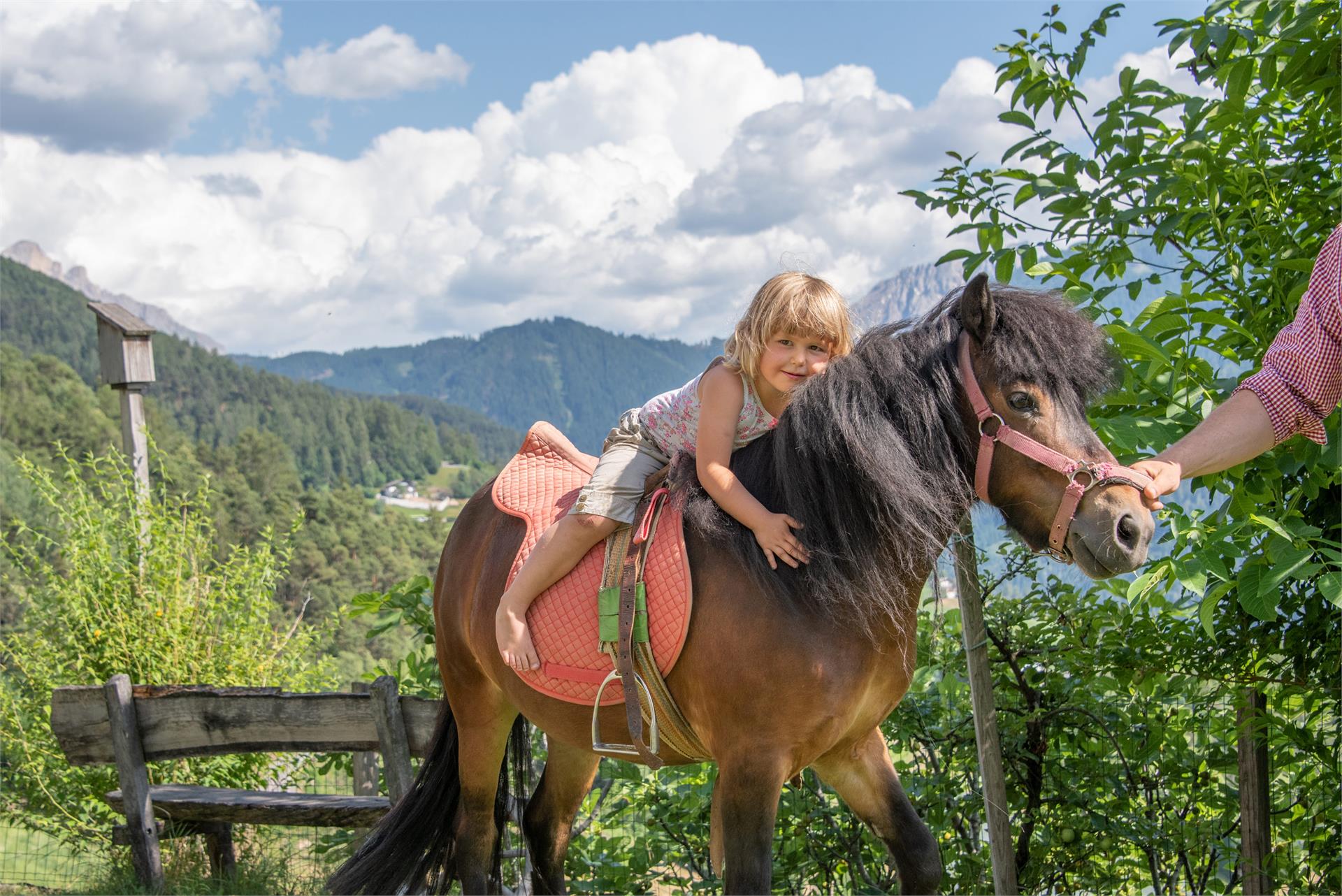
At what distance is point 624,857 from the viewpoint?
393 cm

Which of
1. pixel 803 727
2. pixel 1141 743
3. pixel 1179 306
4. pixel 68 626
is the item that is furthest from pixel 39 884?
pixel 1179 306

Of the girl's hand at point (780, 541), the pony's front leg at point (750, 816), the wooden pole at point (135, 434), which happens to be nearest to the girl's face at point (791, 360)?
the girl's hand at point (780, 541)

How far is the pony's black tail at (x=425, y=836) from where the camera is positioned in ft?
11.6

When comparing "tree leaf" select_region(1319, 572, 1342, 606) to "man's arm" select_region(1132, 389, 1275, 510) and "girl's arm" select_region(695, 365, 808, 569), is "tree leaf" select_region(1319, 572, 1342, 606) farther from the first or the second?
"girl's arm" select_region(695, 365, 808, 569)

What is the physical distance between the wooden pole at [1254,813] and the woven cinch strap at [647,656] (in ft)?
6.78

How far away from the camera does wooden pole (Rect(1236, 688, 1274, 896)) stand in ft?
11.3

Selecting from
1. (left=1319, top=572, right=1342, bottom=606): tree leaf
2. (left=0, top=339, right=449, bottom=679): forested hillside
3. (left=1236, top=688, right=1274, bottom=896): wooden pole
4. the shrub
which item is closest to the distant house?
(left=0, top=339, right=449, bottom=679): forested hillside

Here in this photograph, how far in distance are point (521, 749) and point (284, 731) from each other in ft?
5.16

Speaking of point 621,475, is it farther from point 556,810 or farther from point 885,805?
point 556,810

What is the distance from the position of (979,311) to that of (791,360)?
19.4 inches

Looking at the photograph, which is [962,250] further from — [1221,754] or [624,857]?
[624,857]

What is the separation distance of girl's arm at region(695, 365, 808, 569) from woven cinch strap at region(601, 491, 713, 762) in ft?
0.77

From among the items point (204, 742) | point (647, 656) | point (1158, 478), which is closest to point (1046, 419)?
point (1158, 478)

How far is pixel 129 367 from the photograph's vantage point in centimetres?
644
